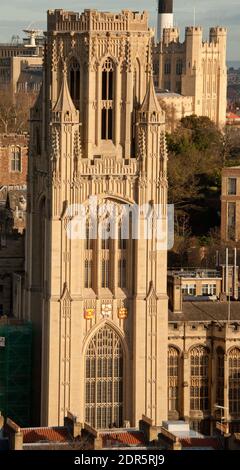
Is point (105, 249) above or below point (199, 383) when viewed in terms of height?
above

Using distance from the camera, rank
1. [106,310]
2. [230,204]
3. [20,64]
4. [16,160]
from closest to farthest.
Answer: [106,310] → [230,204] → [16,160] → [20,64]

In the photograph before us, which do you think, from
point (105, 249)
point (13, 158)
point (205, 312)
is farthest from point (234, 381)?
point (13, 158)

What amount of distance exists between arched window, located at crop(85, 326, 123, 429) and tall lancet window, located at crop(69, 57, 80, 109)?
5.22 meters

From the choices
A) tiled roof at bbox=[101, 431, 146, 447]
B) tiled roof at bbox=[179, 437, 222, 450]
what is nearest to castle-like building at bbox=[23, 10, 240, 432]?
tiled roof at bbox=[101, 431, 146, 447]

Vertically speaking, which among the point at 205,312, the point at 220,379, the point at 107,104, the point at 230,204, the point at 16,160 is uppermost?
the point at 107,104

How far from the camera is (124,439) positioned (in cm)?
4731

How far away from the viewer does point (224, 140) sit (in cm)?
9838

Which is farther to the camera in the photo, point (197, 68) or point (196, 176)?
point (197, 68)

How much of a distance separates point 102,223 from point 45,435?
7526mm

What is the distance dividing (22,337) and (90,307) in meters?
2.22

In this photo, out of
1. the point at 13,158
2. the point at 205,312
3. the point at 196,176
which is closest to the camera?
the point at 205,312

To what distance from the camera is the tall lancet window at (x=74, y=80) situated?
2121 inches

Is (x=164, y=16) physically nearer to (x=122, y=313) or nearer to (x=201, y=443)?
(x=122, y=313)

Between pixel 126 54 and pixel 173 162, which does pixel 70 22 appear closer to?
pixel 126 54
